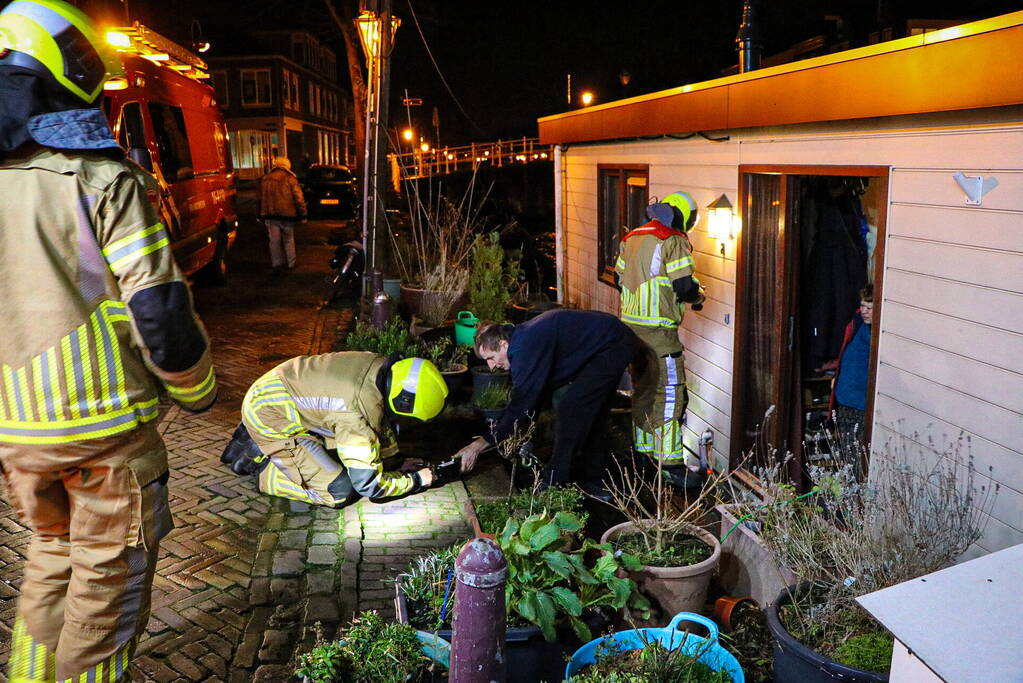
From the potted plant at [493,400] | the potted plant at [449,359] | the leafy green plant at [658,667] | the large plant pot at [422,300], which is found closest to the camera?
the leafy green plant at [658,667]

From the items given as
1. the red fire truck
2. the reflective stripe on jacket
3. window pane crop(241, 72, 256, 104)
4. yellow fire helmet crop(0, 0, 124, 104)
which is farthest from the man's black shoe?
window pane crop(241, 72, 256, 104)

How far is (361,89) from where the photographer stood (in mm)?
22406

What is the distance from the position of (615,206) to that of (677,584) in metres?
5.86

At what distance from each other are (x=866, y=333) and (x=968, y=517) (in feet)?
5.41

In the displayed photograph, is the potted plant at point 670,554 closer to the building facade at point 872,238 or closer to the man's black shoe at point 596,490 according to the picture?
the building facade at point 872,238

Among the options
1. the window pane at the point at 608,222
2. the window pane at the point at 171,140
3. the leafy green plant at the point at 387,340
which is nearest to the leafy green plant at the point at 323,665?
the leafy green plant at the point at 387,340

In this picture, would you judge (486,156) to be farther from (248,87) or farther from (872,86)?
(872,86)

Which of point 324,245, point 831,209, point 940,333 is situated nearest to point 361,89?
point 324,245

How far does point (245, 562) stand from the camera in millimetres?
4918

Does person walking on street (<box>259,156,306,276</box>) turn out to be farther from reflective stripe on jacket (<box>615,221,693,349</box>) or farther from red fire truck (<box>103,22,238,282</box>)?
reflective stripe on jacket (<box>615,221,693,349</box>)

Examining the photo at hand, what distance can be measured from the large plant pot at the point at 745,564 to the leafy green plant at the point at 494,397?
2932mm

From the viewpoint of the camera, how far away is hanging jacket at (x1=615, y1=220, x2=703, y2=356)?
250 inches

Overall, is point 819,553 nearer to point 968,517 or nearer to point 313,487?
point 968,517

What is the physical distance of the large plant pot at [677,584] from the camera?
4082mm
